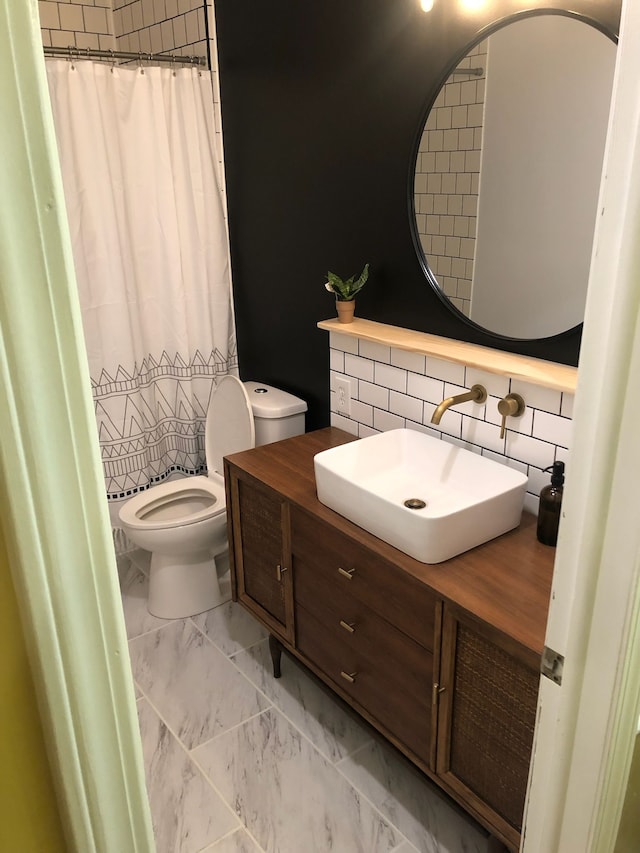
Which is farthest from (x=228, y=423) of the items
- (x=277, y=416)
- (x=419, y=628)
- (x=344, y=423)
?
(x=419, y=628)

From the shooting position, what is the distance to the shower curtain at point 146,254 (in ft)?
8.57

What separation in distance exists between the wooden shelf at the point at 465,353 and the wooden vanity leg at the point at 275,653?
1.08 m

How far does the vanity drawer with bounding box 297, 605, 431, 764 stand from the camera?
1725 mm

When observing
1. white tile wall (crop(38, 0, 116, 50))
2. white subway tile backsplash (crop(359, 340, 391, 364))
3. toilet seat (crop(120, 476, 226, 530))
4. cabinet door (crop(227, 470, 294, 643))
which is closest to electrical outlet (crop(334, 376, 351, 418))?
white subway tile backsplash (crop(359, 340, 391, 364))

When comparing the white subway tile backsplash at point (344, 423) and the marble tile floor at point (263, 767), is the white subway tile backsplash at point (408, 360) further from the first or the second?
the marble tile floor at point (263, 767)

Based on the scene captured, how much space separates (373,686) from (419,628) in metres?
0.32

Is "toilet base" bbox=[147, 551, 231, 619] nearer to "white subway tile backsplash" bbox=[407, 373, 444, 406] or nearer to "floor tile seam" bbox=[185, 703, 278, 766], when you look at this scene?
"floor tile seam" bbox=[185, 703, 278, 766]

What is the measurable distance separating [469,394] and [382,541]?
0.50 meters

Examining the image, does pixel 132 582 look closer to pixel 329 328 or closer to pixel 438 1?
pixel 329 328

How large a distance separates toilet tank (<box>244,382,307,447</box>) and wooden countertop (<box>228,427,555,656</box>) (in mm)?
600

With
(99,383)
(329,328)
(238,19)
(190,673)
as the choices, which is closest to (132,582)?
(190,673)

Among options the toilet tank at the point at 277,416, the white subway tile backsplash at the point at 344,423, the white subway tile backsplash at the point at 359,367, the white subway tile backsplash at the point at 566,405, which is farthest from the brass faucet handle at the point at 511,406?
the toilet tank at the point at 277,416

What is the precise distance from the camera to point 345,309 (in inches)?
90.9

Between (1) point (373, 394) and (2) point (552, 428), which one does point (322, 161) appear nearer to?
(1) point (373, 394)
